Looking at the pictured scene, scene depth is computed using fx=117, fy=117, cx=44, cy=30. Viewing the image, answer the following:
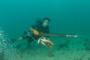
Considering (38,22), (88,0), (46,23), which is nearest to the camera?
(46,23)

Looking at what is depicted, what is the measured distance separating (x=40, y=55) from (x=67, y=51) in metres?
1.97

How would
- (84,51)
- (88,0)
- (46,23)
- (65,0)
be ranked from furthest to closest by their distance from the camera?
(65,0) → (88,0) → (84,51) → (46,23)

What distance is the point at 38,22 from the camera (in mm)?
7680

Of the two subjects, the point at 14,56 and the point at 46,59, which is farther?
the point at 14,56

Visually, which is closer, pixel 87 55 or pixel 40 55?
pixel 87 55

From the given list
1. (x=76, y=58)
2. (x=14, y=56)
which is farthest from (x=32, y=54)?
(x=76, y=58)

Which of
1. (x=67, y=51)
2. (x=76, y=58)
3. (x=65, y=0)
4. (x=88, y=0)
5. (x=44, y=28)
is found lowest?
(x=76, y=58)

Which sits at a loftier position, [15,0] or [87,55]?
[15,0]

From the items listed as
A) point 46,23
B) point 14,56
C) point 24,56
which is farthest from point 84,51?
point 14,56

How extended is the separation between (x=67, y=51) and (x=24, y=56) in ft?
10.0

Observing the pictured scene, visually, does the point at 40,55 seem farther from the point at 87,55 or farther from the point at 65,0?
the point at 65,0

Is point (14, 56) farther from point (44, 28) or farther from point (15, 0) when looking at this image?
point (15, 0)

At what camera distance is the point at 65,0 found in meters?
191

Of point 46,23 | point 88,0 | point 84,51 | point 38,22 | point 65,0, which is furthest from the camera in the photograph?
point 65,0
